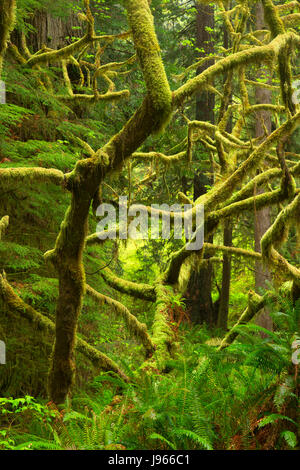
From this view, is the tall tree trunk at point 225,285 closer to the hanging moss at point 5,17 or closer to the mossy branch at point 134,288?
the mossy branch at point 134,288

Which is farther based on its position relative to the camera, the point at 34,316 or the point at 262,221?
the point at 262,221

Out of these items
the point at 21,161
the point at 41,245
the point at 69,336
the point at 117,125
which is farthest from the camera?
the point at 117,125

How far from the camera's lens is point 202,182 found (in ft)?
43.5

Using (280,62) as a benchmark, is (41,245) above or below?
below

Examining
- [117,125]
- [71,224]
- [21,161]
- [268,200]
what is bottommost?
[71,224]

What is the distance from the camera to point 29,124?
7820mm

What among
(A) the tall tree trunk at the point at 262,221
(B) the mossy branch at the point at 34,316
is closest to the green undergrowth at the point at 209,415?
(B) the mossy branch at the point at 34,316

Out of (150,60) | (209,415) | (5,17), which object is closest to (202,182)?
(150,60)

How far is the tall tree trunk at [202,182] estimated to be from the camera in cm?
1273

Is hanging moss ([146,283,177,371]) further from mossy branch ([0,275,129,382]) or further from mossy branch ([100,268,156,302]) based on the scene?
mossy branch ([0,275,129,382])

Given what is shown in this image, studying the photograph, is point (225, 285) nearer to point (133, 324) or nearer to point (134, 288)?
point (134, 288)

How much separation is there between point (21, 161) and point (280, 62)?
3844 millimetres
